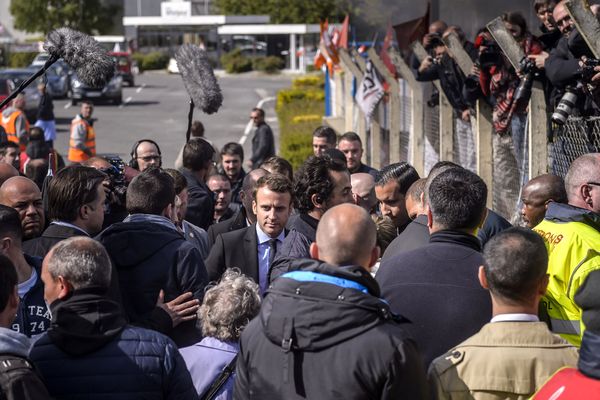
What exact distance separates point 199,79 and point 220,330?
198 inches

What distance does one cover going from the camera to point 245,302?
14.8 ft

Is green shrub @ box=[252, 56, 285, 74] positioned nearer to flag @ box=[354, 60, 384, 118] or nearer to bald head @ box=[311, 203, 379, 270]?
flag @ box=[354, 60, 384, 118]

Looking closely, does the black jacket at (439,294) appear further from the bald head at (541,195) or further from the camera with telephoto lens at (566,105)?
the camera with telephoto lens at (566,105)

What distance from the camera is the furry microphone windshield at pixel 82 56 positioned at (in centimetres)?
661

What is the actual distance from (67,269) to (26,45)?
234 feet

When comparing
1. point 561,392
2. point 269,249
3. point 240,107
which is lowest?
point 240,107

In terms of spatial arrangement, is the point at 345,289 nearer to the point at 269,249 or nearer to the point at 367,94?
the point at 269,249

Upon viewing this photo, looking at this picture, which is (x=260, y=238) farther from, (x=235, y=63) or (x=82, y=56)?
(x=235, y=63)

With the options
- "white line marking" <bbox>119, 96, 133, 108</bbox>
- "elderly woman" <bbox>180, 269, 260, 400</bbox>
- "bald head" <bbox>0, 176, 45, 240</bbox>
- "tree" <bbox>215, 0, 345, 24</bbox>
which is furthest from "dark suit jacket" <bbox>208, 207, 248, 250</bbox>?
"tree" <bbox>215, 0, 345, 24</bbox>

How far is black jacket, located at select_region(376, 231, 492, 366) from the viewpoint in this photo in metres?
4.07

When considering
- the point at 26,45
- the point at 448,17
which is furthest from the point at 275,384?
the point at 26,45

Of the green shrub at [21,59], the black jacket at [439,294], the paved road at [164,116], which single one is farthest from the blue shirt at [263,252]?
the green shrub at [21,59]

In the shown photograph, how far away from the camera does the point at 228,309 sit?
4500 millimetres

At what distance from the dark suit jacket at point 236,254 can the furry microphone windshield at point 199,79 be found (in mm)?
2925
